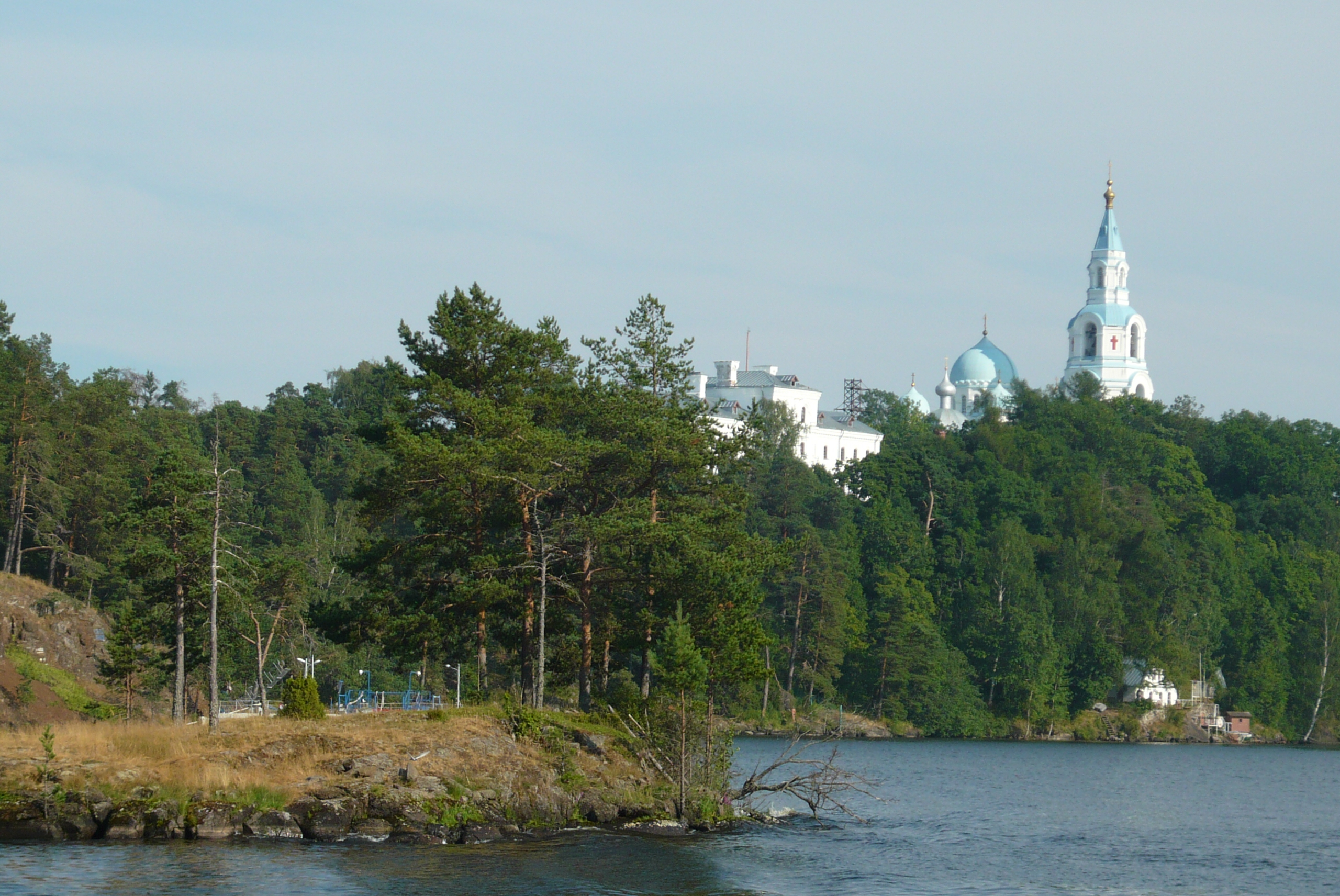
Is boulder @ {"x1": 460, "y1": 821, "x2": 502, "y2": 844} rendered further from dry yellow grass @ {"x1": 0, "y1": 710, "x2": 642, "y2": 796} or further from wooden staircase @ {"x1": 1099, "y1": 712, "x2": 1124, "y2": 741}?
wooden staircase @ {"x1": 1099, "y1": 712, "x2": 1124, "y2": 741}

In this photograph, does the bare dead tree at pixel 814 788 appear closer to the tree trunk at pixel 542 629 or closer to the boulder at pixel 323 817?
the tree trunk at pixel 542 629

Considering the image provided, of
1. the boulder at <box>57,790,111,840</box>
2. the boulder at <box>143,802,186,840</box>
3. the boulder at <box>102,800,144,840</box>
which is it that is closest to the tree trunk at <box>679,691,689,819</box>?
the boulder at <box>143,802,186,840</box>

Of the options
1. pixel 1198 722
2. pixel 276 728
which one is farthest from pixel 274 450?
pixel 276 728

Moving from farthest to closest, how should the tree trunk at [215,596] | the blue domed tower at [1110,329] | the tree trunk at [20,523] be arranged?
the blue domed tower at [1110,329] < the tree trunk at [20,523] < the tree trunk at [215,596]

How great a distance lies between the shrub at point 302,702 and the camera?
42969mm

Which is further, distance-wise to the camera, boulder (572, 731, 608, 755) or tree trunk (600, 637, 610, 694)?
tree trunk (600, 637, 610, 694)

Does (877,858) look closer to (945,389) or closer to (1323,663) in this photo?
(1323,663)

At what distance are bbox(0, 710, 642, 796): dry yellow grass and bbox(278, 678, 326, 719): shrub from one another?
0.48 meters

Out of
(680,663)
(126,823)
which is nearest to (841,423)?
(680,663)

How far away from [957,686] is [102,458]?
178ft

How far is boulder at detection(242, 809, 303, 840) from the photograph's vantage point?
37625mm

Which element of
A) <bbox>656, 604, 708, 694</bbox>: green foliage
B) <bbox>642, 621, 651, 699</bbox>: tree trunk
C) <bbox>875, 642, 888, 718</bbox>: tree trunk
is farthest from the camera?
<bbox>875, 642, 888, 718</bbox>: tree trunk

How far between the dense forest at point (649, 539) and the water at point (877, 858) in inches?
235

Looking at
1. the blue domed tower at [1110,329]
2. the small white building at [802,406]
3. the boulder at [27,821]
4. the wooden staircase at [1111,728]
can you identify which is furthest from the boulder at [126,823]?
the blue domed tower at [1110,329]
